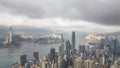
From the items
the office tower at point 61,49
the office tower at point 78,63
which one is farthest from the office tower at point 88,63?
the office tower at point 61,49

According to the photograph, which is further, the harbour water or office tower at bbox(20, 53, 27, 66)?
office tower at bbox(20, 53, 27, 66)

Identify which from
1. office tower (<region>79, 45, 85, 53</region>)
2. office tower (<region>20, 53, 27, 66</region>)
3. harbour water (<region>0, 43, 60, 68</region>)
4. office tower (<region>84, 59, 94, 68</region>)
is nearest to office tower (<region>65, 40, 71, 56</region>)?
office tower (<region>79, 45, 85, 53</region>)

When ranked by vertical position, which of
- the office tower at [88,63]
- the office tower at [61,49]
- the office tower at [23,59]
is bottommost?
the office tower at [88,63]

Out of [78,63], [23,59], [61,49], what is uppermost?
[61,49]

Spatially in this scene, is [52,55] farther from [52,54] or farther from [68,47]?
[68,47]

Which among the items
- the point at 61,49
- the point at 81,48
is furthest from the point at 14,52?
the point at 81,48

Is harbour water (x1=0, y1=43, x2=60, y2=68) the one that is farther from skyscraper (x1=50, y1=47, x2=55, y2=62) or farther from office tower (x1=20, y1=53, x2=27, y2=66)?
skyscraper (x1=50, y1=47, x2=55, y2=62)

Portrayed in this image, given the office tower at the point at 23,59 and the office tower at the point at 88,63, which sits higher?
the office tower at the point at 23,59

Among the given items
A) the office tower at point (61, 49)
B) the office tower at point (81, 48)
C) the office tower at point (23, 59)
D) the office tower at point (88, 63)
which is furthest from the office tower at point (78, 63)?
the office tower at point (23, 59)

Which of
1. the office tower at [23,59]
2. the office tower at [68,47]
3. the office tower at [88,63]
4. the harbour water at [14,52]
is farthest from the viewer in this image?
the office tower at [68,47]

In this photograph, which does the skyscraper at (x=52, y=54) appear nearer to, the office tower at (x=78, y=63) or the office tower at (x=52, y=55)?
the office tower at (x=52, y=55)

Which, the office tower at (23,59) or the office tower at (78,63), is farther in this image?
the office tower at (78,63)

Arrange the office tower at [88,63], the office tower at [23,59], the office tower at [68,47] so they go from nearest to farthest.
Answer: the office tower at [23,59] < the office tower at [88,63] < the office tower at [68,47]
